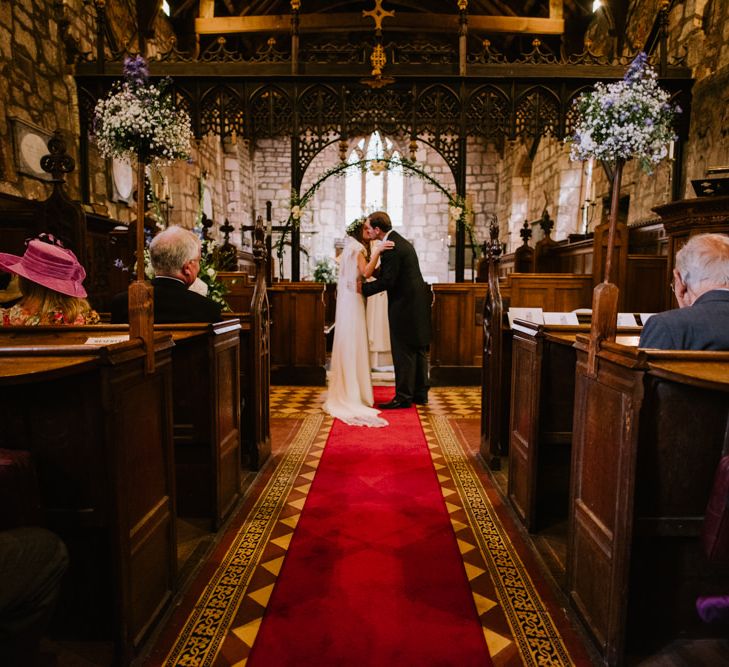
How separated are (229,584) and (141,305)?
109cm

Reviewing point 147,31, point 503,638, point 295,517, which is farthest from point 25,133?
point 503,638

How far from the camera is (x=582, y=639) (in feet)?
5.33

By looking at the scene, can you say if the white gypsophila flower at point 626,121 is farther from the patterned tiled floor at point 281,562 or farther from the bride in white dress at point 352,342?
the bride in white dress at point 352,342

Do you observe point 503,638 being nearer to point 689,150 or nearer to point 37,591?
point 37,591

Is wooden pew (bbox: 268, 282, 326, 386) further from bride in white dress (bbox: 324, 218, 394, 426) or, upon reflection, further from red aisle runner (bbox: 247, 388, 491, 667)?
red aisle runner (bbox: 247, 388, 491, 667)

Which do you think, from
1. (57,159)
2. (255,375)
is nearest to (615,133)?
(255,375)

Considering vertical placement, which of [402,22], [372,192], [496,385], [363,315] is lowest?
[496,385]

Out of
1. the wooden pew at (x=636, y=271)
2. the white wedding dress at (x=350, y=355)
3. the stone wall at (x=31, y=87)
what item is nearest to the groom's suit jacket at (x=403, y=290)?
the white wedding dress at (x=350, y=355)

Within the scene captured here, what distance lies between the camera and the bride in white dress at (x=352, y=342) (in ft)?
14.1

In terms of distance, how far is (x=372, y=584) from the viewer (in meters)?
1.92

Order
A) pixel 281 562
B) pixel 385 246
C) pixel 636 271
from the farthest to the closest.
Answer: pixel 636 271 < pixel 385 246 < pixel 281 562

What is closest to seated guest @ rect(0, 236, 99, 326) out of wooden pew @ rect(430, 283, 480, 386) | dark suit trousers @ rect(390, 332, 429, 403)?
dark suit trousers @ rect(390, 332, 429, 403)

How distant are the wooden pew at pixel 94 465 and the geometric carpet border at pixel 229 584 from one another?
139 mm

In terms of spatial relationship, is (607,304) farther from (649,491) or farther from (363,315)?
(363,315)
